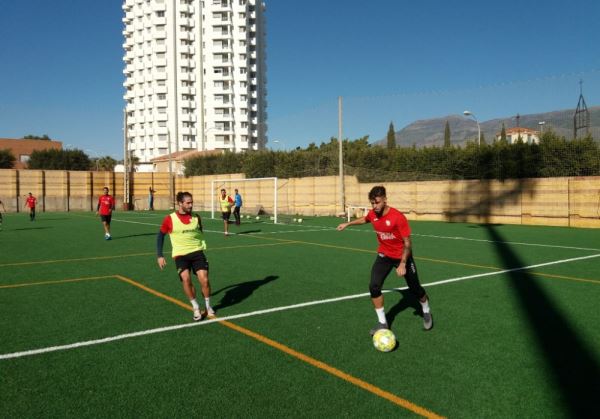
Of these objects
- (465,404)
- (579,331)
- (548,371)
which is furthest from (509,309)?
(465,404)

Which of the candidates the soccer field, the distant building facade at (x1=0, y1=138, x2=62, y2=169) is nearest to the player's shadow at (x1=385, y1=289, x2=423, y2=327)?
the soccer field

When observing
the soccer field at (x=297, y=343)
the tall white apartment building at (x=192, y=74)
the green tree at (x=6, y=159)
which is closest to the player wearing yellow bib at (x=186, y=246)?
the soccer field at (x=297, y=343)

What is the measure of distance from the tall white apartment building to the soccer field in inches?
3835

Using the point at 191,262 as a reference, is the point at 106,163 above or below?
above

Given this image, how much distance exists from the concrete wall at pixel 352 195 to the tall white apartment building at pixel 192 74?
58.7m

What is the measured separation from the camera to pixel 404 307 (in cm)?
838

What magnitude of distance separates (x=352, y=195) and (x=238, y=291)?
24999 mm

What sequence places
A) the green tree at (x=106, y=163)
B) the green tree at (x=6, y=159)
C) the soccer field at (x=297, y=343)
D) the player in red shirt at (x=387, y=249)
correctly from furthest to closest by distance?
the green tree at (x=106, y=163) < the green tree at (x=6, y=159) < the player in red shirt at (x=387, y=249) < the soccer field at (x=297, y=343)

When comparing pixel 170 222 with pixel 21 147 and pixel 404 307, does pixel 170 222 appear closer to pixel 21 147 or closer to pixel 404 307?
pixel 404 307

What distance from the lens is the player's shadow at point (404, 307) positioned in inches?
308

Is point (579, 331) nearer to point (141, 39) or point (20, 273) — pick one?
point (20, 273)

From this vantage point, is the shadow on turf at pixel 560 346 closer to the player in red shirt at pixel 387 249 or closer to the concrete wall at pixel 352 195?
the player in red shirt at pixel 387 249

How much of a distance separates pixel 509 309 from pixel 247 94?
347 feet

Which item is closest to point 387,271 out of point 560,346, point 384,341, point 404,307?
point 384,341
